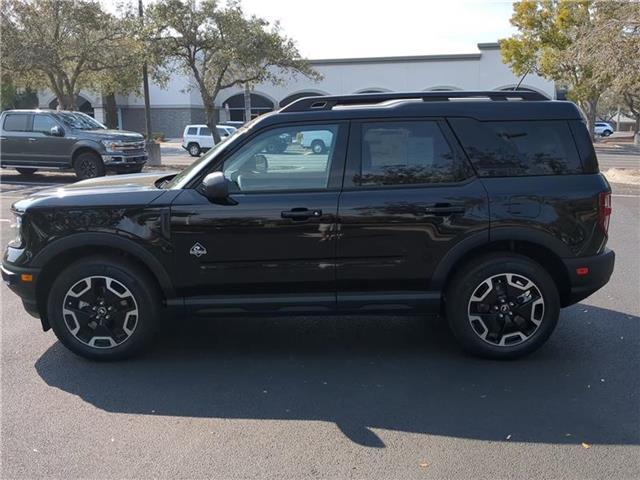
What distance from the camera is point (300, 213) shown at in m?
4.34

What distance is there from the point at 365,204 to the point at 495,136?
112 centimetres

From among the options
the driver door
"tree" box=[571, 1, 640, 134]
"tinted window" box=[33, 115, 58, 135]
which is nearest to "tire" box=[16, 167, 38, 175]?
"tinted window" box=[33, 115, 58, 135]

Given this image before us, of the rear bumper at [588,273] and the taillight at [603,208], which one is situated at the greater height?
the taillight at [603,208]

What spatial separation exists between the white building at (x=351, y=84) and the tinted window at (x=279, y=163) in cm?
4105

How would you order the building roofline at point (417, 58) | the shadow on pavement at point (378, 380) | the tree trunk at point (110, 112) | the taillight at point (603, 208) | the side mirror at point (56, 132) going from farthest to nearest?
the tree trunk at point (110, 112) → the building roofline at point (417, 58) → the side mirror at point (56, 132) → the taillight at point (603, 208) → the shadow on pavement at point (378, 380)

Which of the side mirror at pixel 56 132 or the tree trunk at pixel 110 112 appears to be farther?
the tree trunk at pixel 110 112

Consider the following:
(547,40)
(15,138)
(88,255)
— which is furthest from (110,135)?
(547,40)

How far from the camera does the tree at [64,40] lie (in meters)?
21.6

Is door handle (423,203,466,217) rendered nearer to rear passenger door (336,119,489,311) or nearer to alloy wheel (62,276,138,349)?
rear passenger door (336,119,489,311)

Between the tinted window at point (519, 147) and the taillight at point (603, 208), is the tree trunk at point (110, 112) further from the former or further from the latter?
the taillight at point (603, 208)

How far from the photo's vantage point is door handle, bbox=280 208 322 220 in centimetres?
434

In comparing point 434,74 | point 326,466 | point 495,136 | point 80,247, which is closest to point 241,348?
point 80,247

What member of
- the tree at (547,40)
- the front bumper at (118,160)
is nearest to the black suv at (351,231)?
the front bumper at (118,160)

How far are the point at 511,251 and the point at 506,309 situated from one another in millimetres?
438
